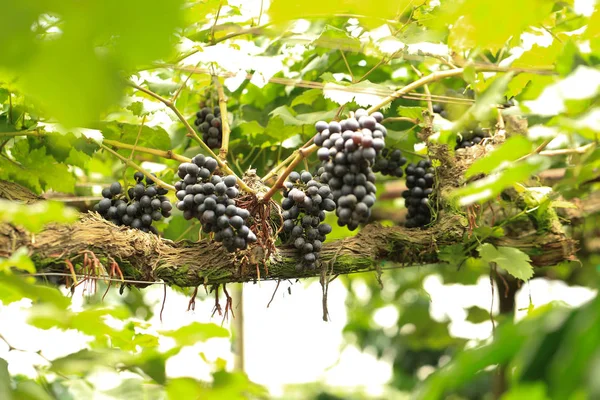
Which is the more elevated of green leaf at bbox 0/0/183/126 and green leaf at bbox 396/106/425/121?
green leaf at bbox 396/106/425/121

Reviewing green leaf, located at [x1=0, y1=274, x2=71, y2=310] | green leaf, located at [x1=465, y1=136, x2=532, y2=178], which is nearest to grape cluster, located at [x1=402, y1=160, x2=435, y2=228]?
green leaf, located at [x1=465, y1=136, x2=532, y2=178]

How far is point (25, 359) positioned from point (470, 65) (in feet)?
3.47

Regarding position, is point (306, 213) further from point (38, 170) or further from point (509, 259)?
point (38, 170)

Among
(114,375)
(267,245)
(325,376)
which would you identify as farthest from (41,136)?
(325,376)

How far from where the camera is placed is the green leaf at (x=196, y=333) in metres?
0.87

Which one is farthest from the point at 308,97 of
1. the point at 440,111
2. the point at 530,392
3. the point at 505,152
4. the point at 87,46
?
the point at 87,46

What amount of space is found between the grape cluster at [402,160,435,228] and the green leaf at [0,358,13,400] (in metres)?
1.23

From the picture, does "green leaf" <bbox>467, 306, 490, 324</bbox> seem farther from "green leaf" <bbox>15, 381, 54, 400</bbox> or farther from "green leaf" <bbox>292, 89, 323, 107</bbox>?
"green leaf" <bbox>15, 381, 54, 400</bbox>

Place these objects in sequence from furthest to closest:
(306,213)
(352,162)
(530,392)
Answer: (306,213), (352,162), (530,392)

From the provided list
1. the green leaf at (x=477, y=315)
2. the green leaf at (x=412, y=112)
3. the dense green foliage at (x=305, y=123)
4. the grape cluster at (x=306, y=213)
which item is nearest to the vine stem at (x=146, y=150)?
the dense green foliage at (x=305, y=123)

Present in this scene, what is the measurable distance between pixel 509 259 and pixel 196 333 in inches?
46.2

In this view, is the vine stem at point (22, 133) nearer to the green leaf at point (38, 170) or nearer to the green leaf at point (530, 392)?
the green leaf at point (38, 170)

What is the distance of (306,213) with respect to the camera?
1531mm

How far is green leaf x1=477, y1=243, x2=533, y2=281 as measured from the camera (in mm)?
1754
